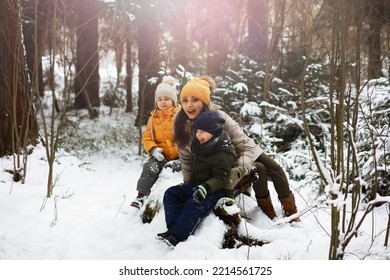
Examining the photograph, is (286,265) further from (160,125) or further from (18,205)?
(18,205)

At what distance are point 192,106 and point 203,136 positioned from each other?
0.43 metres

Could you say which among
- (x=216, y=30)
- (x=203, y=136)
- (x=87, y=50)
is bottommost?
(x=203, y=136)

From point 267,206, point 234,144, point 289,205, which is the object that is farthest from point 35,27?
point 289,205

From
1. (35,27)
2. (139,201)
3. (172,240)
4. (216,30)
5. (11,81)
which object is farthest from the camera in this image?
(216,30)

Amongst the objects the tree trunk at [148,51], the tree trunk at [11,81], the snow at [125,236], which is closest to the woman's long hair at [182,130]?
the snow at [125,236]

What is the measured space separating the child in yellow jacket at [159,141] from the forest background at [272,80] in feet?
2.76

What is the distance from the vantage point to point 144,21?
7.93 meters

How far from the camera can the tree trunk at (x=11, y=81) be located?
4262 millimetres

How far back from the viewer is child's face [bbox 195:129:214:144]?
314 cm

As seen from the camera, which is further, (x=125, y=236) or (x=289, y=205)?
(x=289, y=205)

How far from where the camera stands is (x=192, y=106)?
346 centimetres

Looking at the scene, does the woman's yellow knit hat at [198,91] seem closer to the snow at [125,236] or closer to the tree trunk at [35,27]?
the snow at [125,236]

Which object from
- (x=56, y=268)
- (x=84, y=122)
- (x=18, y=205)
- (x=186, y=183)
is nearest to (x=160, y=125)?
(x=186, y=183)

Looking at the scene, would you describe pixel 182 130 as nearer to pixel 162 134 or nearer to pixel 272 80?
pixel 162 134
